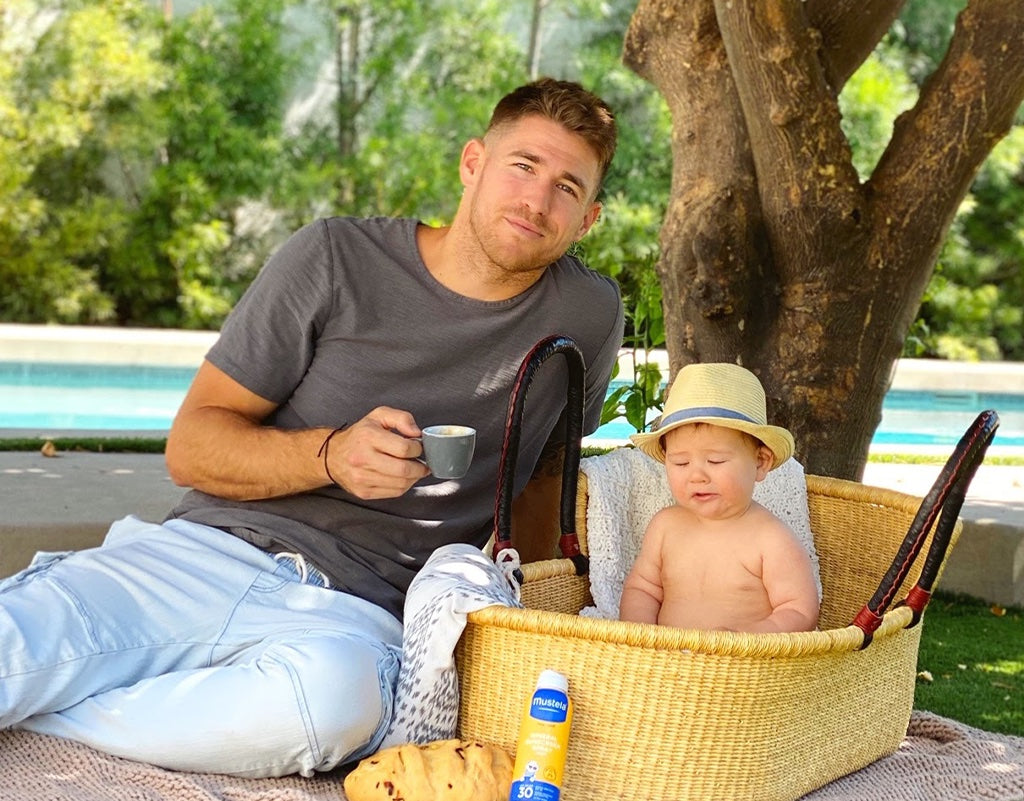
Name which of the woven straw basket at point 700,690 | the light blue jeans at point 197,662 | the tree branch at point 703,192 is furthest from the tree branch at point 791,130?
the light blue jeans at point 197,662

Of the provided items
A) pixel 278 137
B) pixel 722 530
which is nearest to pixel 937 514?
A: pixel 722 530

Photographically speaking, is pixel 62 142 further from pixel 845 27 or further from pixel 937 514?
pixel 937 514

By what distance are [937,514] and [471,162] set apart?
1.24 metres

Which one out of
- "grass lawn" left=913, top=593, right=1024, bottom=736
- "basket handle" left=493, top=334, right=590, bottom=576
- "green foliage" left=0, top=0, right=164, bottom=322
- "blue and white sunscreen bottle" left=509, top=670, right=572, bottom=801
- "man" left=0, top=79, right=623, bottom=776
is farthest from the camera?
"green foliage" left=0, top=0, right=164, bottom=322

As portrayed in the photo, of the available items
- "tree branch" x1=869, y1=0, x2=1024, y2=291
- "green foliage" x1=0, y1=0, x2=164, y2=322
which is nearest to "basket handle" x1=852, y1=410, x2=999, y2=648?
"tree branch" x1=869, y1=0, x2=1024, y2=291

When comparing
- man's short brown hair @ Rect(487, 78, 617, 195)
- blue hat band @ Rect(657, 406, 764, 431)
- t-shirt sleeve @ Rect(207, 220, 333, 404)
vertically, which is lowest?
blue hat band @ Rect(657, 406, 764, 431)

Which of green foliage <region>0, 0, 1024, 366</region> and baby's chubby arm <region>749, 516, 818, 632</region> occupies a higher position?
green foliage <region>0, 0, 1024, 366</region>

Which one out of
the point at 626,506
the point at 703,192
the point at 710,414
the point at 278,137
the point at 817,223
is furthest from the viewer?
the point at 278,137

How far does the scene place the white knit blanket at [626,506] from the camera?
3.15m

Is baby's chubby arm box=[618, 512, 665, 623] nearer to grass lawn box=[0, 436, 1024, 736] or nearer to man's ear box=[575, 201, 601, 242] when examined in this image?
man's ear box=[575, 201, 601, 242]

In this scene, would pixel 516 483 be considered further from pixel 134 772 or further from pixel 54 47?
pixel 54 47

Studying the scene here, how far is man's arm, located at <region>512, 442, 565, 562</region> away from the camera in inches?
127

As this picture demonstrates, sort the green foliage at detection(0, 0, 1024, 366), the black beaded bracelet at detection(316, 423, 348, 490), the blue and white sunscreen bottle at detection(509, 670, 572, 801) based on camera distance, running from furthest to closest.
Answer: the green foliage at detection(0, 0, 1024, 366) → the black beaded bracelet at detection(316, 423, 348, 490) → the blue and white sunscreen bottle at detection(509, 670, 572, 801)

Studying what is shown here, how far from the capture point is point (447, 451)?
7.81 feet
